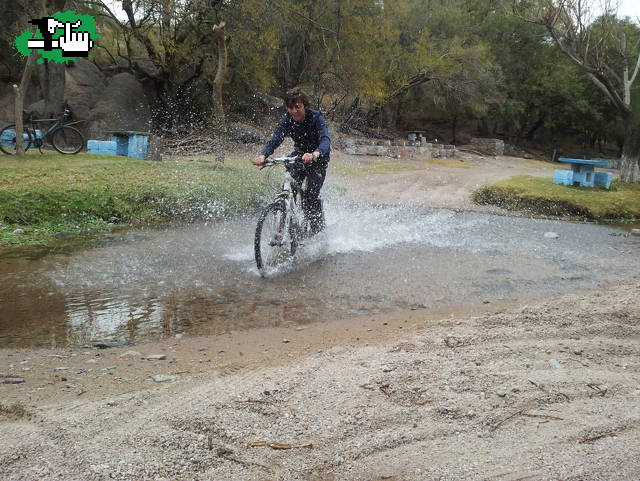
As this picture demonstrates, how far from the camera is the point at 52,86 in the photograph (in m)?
21.4

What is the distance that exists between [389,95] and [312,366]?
25.3 metres

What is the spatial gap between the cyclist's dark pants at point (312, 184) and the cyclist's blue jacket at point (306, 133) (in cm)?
17

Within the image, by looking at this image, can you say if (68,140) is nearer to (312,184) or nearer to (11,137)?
(11,137)

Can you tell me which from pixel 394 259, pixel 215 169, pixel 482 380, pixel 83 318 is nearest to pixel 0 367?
pixel 83 318

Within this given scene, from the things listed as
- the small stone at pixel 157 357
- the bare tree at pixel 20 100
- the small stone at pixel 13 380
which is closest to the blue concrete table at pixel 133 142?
the bare tree at pixel 20 100

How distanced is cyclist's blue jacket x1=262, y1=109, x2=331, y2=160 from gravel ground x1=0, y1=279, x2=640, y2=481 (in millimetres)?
3687

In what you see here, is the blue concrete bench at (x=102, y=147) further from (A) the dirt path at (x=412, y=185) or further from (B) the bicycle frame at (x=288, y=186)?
(B) the bicycle frame at (x=288, y=186)

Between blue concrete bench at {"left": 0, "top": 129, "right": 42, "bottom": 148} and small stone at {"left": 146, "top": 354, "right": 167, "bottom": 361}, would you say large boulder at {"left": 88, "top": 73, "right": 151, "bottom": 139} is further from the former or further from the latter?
small stone at {"left": 146, "top": 354, "right": 167, "bottom": 361}

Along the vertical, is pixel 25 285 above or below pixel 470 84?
below

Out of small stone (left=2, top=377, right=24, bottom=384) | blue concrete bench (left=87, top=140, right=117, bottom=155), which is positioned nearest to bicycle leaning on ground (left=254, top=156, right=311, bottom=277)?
small stone (left=2, top=377, right=24, bottom=384)

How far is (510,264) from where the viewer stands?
720 centimetres

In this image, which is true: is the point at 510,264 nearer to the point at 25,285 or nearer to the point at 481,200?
the point at 25,285

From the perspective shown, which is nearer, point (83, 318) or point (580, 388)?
point (580, 388)

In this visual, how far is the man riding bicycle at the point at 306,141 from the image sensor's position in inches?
271
